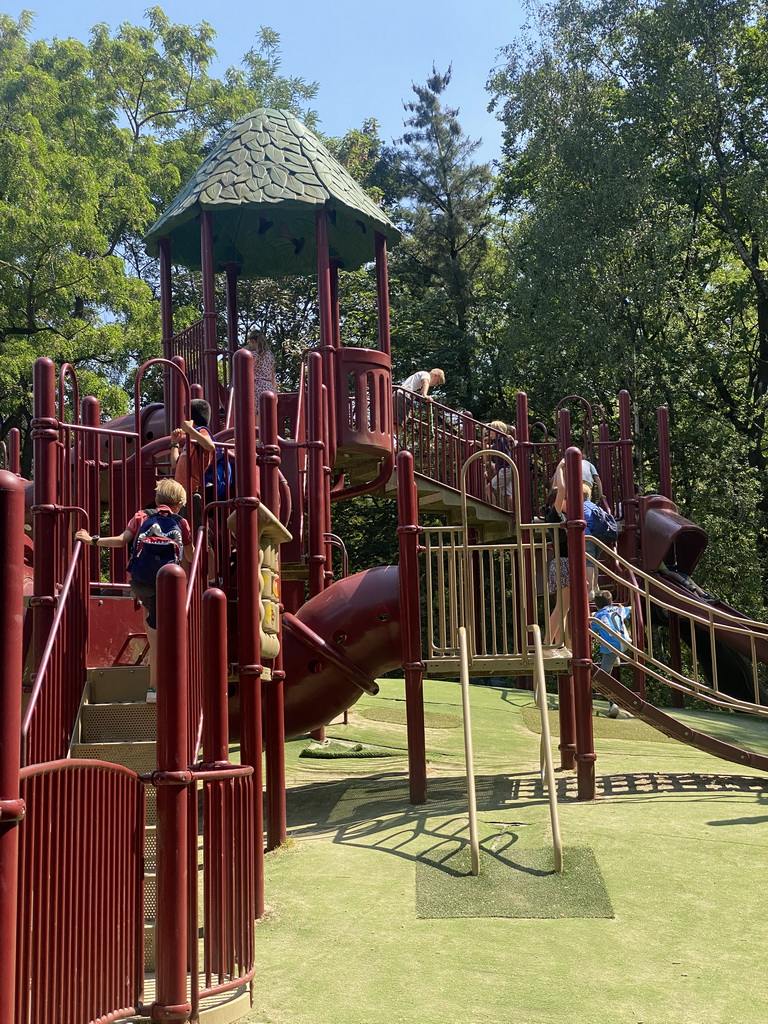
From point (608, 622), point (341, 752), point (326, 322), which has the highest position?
point (326, 322)

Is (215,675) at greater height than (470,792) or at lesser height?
greater

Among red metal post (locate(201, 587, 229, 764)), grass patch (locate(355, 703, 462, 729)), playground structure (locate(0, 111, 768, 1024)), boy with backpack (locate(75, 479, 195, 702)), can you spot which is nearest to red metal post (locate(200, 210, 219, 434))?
playground structure (locate(0, 111, 768, 1024))

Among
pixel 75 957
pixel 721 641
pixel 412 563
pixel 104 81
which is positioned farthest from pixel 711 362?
pixel 75 957

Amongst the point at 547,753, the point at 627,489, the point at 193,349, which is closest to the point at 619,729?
the point at 627,489

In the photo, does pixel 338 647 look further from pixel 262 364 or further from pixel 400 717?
pixel 262 364

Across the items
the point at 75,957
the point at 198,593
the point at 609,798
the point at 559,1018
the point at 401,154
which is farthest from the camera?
the point at 401,154

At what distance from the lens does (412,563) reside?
9969 millimetres

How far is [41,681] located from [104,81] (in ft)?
93.6

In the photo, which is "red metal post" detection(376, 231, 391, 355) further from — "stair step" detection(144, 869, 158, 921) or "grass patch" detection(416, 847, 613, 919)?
"stair step" detection(144, 869, 158, 921)

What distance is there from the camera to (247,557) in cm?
769

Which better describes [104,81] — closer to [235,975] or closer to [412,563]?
[412,563]

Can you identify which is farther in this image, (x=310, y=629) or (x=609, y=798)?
(x=310, y=629)

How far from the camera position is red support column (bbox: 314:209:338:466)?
14562mm

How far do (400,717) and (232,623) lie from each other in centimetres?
690
